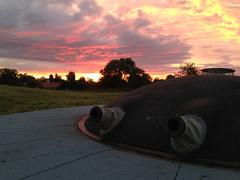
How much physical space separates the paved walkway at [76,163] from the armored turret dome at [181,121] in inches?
13.7

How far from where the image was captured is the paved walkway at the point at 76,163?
4887 mm

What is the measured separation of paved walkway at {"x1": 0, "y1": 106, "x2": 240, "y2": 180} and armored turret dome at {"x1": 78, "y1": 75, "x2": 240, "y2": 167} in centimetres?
35

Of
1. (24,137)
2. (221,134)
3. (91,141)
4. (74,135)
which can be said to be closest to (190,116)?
(221,134)

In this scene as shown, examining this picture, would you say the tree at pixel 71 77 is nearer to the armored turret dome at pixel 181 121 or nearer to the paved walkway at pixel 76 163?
the armored turret dome at pixel 181 121

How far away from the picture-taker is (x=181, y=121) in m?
5.47

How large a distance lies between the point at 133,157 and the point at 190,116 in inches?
41.5

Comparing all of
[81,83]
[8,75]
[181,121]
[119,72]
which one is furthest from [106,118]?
[119,72]

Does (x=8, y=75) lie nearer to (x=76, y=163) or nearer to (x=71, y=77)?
(x=71, y=77)

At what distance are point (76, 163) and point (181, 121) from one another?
1.53m

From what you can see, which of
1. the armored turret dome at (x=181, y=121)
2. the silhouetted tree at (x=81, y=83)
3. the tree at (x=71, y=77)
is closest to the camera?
the armored turret dome at (x=181, y=121)

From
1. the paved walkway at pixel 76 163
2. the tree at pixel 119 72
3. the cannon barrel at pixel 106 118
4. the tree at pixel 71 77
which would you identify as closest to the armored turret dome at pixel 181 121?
the cannon barrel at pixel 106 118

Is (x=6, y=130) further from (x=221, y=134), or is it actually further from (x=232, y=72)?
(x=232, y=72)

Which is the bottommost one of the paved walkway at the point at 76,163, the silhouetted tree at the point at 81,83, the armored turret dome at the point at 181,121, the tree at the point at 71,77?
the paved walkway at the point at 76,163

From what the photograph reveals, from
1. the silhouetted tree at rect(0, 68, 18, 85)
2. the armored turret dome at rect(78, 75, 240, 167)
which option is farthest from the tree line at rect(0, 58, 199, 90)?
the armored turret dome at rect(78, 75, 240, 167)
